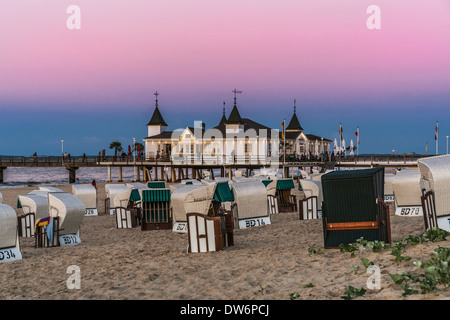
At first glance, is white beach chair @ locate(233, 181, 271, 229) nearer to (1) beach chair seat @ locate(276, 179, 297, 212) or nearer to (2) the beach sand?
(2) the beach sand

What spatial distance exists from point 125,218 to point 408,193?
9.50 m

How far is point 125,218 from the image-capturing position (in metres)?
18.0

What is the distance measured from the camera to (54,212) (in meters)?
13.7

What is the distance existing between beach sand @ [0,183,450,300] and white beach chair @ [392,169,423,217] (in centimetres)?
392

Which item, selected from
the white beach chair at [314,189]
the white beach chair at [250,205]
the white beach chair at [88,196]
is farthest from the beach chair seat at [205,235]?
the white beach chair at [88,196]

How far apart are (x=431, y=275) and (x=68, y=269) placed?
245 inches

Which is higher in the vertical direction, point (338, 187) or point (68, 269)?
point (338, 187)

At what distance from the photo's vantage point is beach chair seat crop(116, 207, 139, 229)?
17938 mm

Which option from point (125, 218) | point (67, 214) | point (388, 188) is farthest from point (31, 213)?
point (388, 188)

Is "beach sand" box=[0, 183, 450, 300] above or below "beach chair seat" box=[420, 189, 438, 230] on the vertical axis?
below

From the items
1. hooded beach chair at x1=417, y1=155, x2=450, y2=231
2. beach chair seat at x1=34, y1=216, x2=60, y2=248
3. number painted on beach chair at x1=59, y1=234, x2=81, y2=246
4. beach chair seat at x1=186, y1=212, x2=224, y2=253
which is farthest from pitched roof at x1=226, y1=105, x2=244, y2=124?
beach chair seat at x1=186, y1=212, x2=224, y2=253
